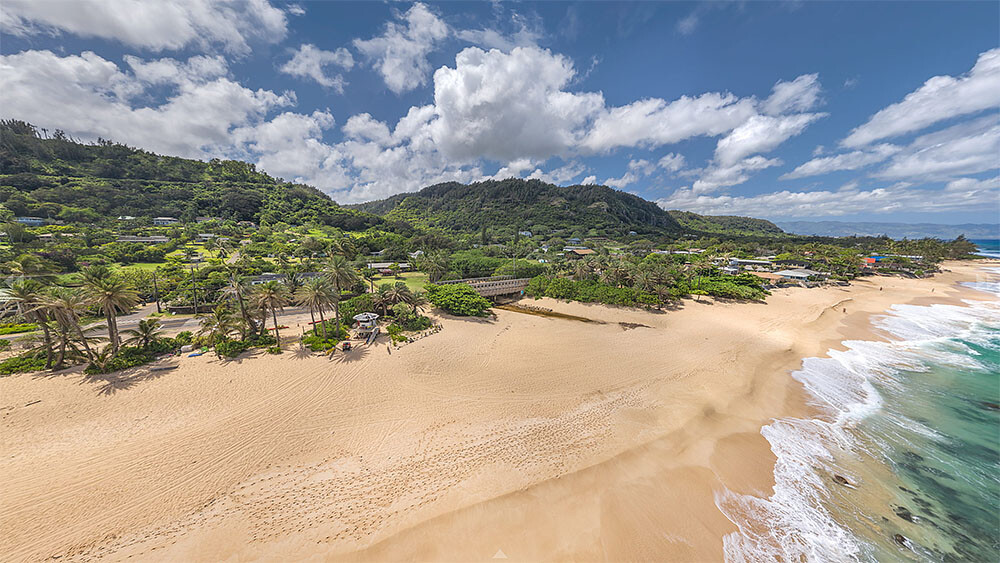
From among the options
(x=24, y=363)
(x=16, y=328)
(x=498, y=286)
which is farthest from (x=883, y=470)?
(x=16, y=328)

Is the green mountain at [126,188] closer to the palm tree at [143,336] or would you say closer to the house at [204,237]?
the house at [204,237]

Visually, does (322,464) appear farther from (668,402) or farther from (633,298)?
(633,298)

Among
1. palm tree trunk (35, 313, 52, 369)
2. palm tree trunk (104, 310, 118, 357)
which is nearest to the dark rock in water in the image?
palm tree trunk (104, 310, 118, 357)

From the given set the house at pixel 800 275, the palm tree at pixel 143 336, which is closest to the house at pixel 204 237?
the palm tree at pixel 143 336

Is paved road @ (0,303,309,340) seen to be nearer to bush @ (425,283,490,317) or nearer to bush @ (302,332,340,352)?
bush @ (302,332,340,352)

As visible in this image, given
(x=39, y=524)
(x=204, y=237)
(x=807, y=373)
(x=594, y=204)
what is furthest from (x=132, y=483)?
(x=594, y=204)

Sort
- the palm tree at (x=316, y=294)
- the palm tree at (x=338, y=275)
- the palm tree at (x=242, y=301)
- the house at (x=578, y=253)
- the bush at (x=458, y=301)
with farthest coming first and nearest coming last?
1. the house at (x=578, y=253)
2. the bush at (x=458, y=301)
3. the palm tree at (x=338, y=275)
4. the palm tree at (x=316, y=294)
5. the palm tree at (x=242, y=301)

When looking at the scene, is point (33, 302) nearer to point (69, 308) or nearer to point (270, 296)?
point (69, 308)
